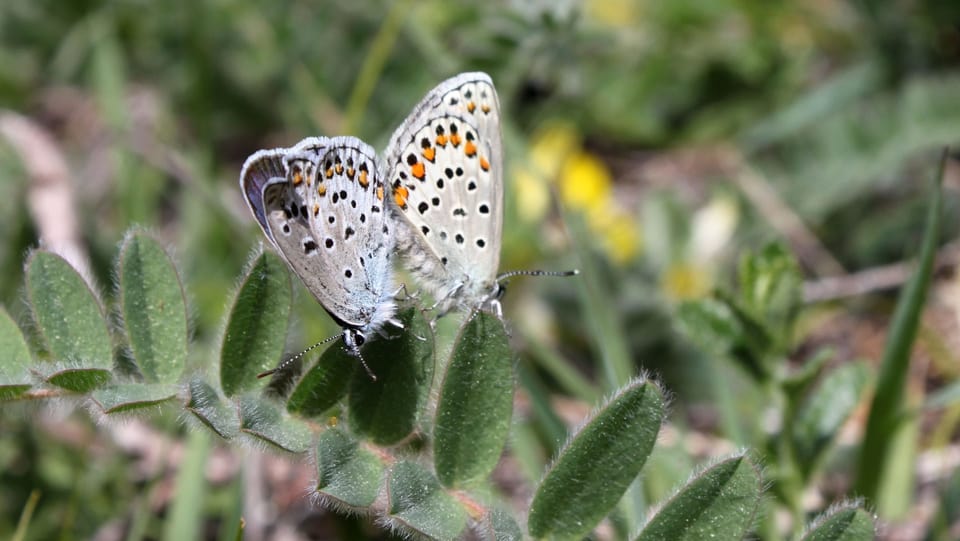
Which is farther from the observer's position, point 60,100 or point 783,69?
point 60,100

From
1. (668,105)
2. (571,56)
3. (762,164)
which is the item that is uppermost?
(668,105)

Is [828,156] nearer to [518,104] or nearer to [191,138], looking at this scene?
[518,104]

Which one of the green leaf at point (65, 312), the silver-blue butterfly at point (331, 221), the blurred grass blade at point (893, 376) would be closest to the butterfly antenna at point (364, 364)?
the silver-blue butterfly at point (331, 221)

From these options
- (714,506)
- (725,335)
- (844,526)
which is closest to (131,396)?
(714,506)

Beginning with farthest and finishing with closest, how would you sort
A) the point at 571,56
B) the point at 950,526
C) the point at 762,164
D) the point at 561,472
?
the point at 762,164
the point at 571,56
the point at 950,526
the point at 561,472

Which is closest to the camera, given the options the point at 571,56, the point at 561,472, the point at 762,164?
the point at 561,472

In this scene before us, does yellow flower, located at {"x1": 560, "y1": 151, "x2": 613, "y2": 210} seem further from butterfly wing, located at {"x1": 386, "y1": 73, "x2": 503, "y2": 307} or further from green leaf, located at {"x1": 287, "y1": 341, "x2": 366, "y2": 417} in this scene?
green leaf, located at {"x1": 287, "y1": 341, "x2": 366, "y2": 417}

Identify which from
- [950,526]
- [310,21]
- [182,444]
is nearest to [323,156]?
[182,444]
